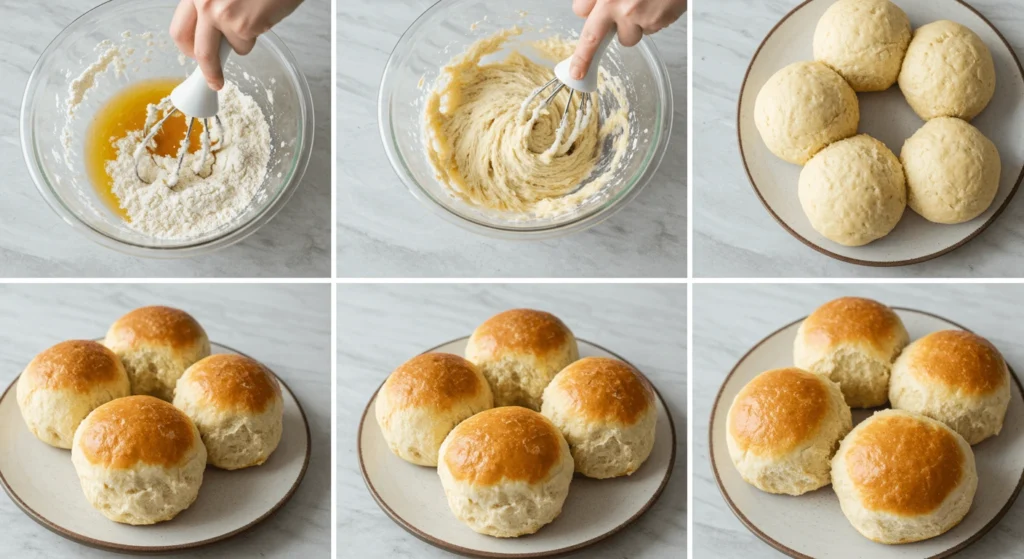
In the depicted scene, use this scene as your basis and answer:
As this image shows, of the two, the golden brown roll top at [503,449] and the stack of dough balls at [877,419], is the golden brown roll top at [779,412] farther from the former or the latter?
the golden brown roll top at [503,449]

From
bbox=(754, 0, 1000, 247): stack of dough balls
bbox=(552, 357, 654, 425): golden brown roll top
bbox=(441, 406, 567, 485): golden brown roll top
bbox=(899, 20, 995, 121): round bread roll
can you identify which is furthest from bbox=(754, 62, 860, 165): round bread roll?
bbox=(441, 406, 567, 485): golden brown roll top

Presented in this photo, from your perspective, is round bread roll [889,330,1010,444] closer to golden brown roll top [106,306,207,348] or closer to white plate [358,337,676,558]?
white plate [358,337,676,558]

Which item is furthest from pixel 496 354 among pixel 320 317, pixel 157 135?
pixel 157 135

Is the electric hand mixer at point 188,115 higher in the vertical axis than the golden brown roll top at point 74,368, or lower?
higher

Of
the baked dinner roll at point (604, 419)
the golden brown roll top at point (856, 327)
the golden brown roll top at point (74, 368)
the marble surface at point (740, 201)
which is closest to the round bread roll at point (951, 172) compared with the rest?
the marble surface at point (740, 201)

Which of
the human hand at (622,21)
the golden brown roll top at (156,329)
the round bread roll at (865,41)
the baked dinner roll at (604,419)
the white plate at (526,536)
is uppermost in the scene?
the human hand at (622,21)

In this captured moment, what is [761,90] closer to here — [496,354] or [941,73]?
[941,73]
